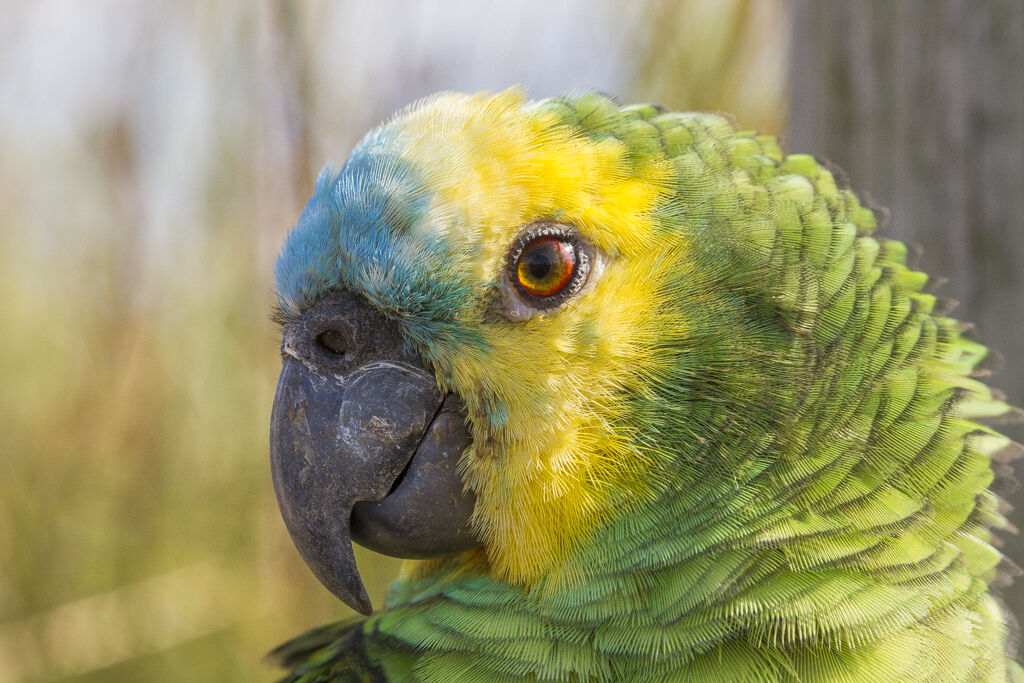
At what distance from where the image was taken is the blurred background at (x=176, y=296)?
3000 millimetres

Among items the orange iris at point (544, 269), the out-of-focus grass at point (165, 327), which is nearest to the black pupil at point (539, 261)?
the orange iris at point (544, 269)

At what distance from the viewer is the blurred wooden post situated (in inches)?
60.2

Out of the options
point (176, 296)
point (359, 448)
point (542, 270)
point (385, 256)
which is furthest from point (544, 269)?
point (176, 296)

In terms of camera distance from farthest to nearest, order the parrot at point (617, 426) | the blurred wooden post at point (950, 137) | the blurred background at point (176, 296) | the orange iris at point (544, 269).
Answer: the blurred background at point (176, 296), the blurred wooden post at point (950, 137), the orange iris at point (544, 269), the parrot at point (617, 426)

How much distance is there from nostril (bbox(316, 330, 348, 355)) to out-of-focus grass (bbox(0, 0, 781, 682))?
6.23 ft

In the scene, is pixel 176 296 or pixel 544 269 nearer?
pixel 544 269

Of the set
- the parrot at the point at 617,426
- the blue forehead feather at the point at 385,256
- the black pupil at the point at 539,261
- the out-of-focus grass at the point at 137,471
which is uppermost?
the out-of-focus grass at the point at 137,471

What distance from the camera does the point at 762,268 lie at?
1.14 m

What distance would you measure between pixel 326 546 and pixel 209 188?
2.43 metres

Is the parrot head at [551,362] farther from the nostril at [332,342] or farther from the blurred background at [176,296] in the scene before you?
the blurred background at [176,296]

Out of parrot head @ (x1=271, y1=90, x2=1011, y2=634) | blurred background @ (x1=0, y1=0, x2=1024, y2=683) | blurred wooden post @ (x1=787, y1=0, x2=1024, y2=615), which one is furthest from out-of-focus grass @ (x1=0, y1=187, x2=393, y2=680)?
blurred wooden post @ (x1=787, y1=0, x2=1024, y2=615)

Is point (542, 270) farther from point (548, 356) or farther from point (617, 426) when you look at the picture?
point (617, 426)

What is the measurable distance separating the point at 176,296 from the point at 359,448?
2.50 metres

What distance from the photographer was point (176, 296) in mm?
3279
